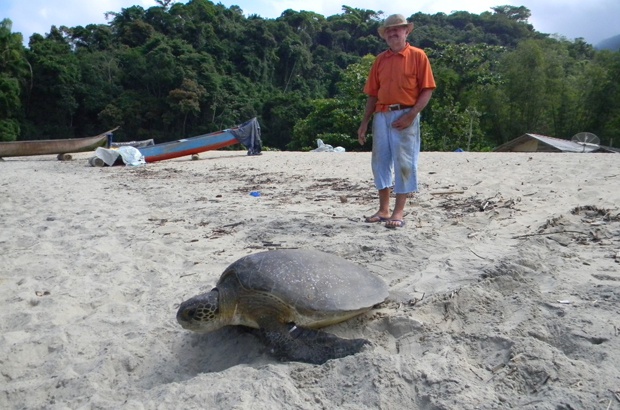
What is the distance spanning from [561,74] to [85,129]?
33.4 meters

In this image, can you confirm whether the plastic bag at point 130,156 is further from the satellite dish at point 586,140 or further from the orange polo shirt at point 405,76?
the satellite dish at point 586,140

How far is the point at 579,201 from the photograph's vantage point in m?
4.04

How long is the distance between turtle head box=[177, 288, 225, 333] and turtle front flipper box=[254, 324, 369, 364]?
224mm

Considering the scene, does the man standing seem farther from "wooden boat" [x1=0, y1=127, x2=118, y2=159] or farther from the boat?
"wooden boat" [x1=0, y1=127, x2=118, y2=159]

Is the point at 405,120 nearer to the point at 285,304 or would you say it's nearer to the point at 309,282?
the point at 309,282

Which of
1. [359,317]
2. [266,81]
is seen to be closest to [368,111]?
[359,317]

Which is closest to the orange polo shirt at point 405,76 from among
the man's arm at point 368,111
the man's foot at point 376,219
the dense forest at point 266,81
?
the man's arm at point 368,111

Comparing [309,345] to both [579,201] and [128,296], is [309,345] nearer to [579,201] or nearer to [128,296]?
[128,296]

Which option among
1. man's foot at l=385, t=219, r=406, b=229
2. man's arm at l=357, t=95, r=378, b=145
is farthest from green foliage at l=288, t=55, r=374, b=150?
man's foot at l=385, t=219, r=406, b=229

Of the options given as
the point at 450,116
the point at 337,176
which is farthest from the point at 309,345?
the point at 450,116

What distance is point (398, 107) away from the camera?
3771 mm

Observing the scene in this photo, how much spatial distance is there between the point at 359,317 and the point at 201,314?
721 millimetres

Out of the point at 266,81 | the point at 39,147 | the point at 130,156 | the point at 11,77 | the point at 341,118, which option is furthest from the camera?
the point at 266,81

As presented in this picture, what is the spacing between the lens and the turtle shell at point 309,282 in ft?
6.74
